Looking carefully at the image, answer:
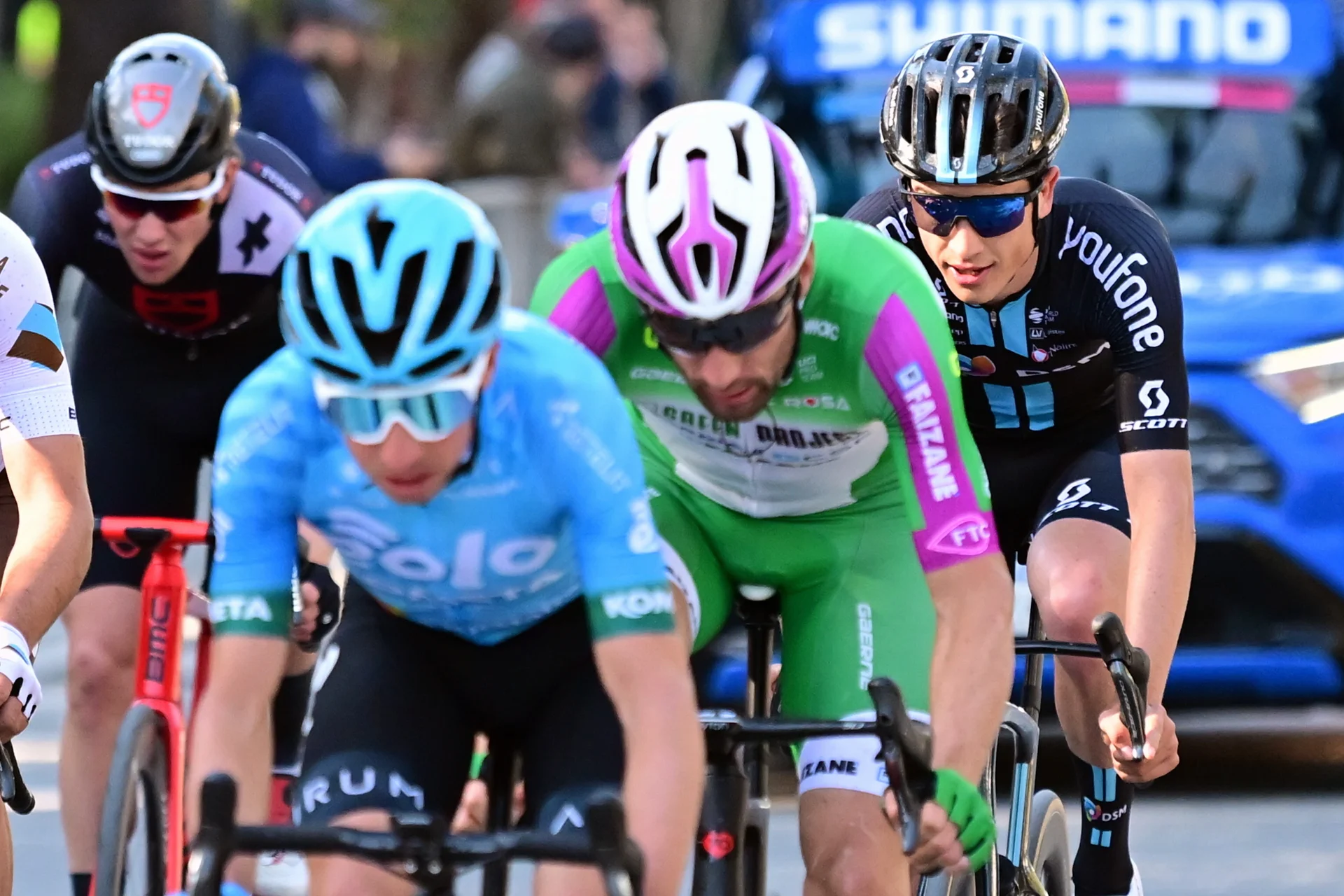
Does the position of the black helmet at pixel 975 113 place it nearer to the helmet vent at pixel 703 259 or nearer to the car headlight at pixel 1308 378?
the helmet vent at pixel 703 259

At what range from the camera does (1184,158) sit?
9.65 metres

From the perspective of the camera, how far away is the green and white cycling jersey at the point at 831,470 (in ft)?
16.3

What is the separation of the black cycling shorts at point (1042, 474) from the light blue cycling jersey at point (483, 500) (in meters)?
1.94

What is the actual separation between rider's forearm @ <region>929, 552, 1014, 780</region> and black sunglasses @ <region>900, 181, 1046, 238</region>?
1140 millimetres

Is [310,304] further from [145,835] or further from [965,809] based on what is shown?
[145,835]

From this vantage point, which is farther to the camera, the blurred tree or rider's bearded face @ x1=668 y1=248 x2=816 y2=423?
the blurred tree

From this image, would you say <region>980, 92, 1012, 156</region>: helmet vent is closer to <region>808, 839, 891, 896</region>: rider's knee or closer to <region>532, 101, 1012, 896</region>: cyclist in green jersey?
<region>532, 101, 1012, 896</region>: cyclist in green jersey

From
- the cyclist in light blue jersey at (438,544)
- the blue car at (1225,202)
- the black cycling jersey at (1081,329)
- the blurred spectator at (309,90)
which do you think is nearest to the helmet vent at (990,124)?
the black cycling jersey at (1081,329)

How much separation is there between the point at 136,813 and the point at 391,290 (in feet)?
7.45

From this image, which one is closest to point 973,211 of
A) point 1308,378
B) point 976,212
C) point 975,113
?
point 976,212

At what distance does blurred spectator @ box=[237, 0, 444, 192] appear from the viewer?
11766 millimetres

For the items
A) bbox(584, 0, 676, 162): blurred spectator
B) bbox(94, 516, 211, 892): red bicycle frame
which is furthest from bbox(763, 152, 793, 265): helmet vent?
bbox(584, 0, 676, 162): blurred spectator

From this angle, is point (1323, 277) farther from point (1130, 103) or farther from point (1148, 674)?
point (1148, 674)

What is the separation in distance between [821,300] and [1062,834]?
176 centimetres
